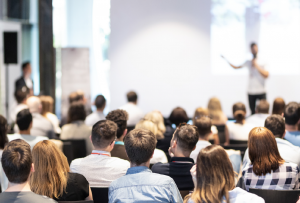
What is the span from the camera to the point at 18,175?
66.8 inches

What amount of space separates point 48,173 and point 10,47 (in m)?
5.91

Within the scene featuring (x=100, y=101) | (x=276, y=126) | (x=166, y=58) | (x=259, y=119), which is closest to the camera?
(x=276, y=126)

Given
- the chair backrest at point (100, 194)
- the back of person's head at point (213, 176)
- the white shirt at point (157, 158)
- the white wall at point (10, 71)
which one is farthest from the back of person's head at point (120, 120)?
the white wall at point (10, 71)

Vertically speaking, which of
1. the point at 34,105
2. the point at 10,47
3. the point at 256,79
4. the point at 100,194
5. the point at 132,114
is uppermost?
the point at 10,47

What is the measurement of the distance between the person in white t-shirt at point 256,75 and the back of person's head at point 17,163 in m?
5.73

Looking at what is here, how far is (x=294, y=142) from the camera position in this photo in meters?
3.27

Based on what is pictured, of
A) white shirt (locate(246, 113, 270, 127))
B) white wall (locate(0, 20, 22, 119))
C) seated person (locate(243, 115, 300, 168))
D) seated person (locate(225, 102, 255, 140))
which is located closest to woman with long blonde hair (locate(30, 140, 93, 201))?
seated person (locate(243, 115, 300, 168))

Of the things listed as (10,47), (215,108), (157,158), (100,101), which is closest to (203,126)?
(157,158)

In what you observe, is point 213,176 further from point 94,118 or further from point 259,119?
point 94,118

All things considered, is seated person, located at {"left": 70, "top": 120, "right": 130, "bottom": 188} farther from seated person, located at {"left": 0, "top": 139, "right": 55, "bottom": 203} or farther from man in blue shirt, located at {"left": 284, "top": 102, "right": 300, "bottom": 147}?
man in blue shirt, located at {"left": 284, "top": 102, "right": 300, "bottom": 147}

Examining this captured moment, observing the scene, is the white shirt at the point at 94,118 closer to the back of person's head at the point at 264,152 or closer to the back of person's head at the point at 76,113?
the back of person's head at the point at 76,113

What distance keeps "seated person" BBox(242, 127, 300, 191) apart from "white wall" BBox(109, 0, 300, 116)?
18.8ft

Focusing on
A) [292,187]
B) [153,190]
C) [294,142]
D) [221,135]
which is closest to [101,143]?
[153,190]

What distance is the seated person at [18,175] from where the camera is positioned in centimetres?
166
